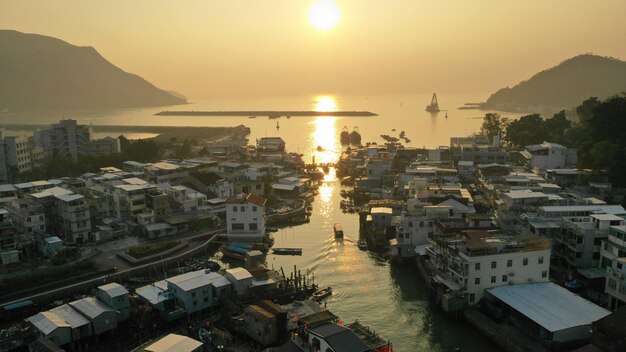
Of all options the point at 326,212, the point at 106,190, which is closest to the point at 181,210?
the point at 106,190

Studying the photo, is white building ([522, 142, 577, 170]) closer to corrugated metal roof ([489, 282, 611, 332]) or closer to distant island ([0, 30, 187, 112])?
corrugated metal roof ([489, 282, 611, 332])

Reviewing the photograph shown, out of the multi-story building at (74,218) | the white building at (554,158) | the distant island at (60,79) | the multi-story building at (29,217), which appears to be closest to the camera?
the multi-story building at (29,217)

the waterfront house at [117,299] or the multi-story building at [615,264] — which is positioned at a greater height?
the multi-story building at [615,264]

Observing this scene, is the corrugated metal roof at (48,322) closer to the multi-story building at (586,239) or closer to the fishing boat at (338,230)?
the fishing boat at (338,230)

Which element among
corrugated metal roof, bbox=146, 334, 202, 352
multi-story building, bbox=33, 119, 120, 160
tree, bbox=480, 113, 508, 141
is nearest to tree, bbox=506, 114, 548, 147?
tree, bbox=480, 113, 508, 141

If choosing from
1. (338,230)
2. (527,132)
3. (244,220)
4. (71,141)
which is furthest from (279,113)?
(244,220)

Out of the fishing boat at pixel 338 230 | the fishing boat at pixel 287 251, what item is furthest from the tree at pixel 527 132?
the fishing boat at pixel 287 251

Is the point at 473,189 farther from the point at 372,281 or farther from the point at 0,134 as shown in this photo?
the point at 0,134
